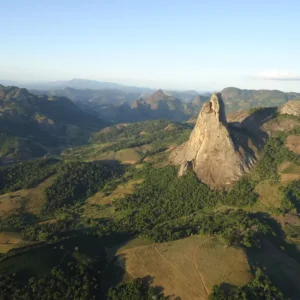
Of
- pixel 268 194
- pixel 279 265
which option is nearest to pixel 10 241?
pixel 279 265

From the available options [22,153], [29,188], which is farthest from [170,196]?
[22,153]

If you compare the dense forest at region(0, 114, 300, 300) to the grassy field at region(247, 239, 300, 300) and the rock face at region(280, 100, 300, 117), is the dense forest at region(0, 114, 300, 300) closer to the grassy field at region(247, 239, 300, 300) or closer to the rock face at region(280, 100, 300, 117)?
the grassy field at region(247, 239, 300, 300)

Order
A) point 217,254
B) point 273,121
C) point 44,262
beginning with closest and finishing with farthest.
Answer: point 44,262 → point 217,254 → point 273,121

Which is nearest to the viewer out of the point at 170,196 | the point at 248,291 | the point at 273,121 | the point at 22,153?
the point at 248,291

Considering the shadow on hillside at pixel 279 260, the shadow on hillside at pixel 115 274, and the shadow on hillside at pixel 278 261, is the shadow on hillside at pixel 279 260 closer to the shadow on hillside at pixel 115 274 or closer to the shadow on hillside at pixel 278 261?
the shadow on hillside at pixel 278 261

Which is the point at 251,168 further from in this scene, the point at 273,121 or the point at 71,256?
the point at 71,256

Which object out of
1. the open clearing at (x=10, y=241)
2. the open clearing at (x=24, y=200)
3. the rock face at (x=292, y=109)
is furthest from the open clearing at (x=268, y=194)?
the open clearing at (x=24, y=200)

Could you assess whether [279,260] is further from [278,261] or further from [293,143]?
[293,143]
